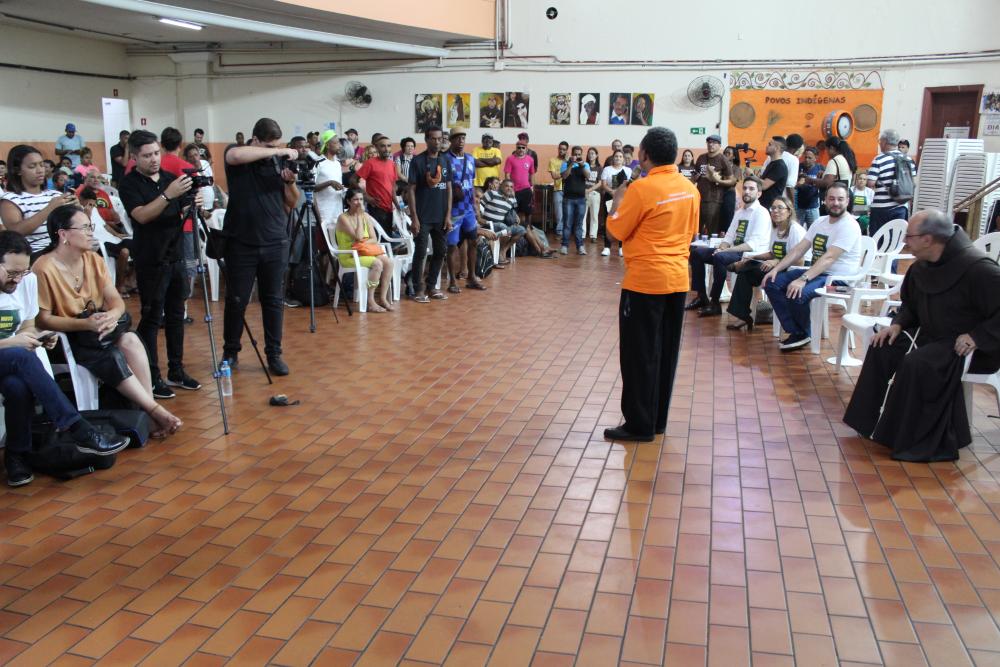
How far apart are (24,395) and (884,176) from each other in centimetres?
815

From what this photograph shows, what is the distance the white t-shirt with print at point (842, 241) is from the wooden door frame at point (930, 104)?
7.81 meters

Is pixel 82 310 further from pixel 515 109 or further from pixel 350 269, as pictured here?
pixel 515 109

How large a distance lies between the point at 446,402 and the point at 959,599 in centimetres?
293

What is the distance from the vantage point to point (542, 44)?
1452 centimetres

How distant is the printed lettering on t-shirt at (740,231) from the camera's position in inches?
285

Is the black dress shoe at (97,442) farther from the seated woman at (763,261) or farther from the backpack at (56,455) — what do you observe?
the seated woman at (763,261)

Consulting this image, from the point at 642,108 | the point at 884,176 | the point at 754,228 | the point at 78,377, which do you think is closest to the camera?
the point at 78,377

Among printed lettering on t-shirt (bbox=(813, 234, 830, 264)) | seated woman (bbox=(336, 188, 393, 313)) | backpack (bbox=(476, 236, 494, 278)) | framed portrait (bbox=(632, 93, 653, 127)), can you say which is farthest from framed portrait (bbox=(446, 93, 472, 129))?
printed lettering on t-shirt (bbox=(813, 234, 830, 264))

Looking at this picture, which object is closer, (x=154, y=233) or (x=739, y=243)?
(x=154, y=233)

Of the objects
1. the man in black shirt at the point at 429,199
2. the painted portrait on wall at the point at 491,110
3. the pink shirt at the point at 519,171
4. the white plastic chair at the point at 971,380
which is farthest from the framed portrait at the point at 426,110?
the white plastic chair at the point at 971,380

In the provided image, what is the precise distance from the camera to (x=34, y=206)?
4.58 metres

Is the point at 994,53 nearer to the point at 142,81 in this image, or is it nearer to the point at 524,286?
the point at 524,286

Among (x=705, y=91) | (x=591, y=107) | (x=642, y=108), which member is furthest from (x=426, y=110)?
(x=705, y=91)

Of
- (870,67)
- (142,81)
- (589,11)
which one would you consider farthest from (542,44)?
(142,81)
